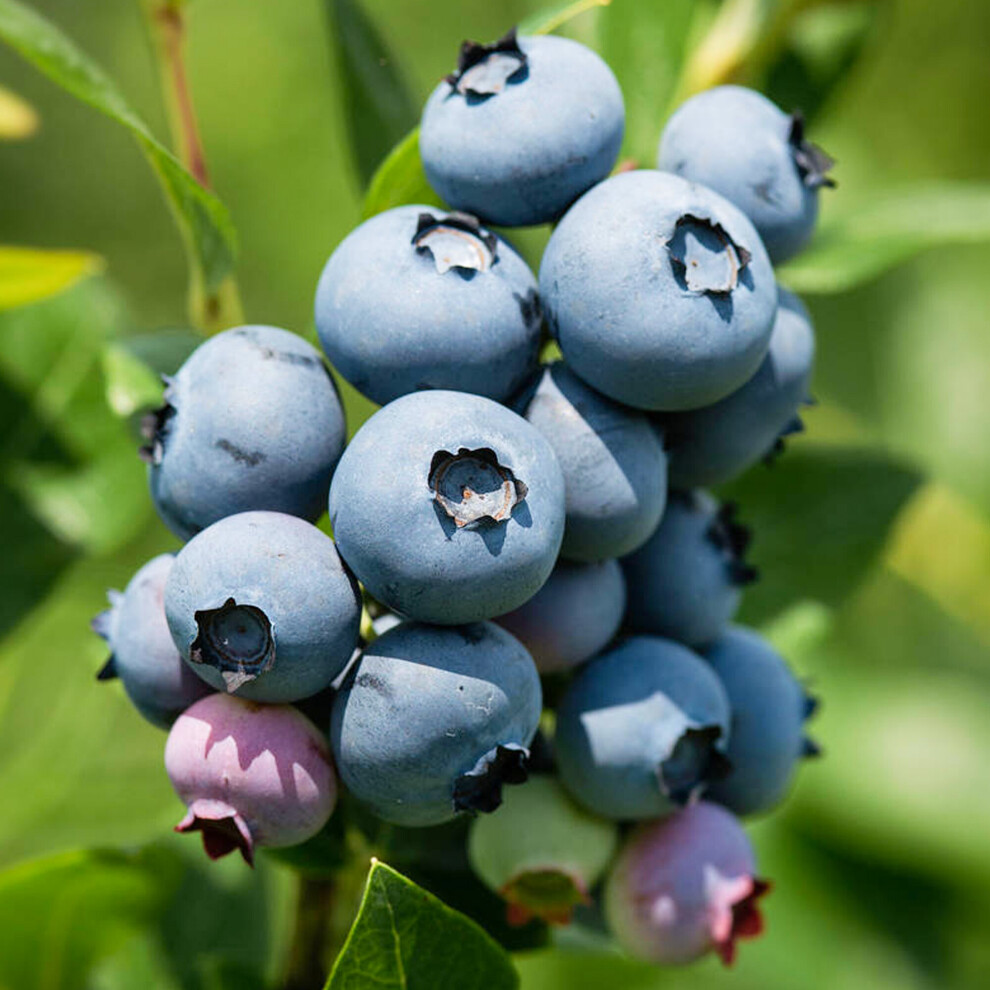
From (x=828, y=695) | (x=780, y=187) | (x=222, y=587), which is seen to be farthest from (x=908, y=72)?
(x=222, y=587)

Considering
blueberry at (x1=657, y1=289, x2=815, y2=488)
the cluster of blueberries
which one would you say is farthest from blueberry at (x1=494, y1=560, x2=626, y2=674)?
blueberry at (x1=657, y1=289, x2=815, y2=488)

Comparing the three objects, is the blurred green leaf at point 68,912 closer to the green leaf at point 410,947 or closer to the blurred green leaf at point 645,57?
the green leaf at point 410,947

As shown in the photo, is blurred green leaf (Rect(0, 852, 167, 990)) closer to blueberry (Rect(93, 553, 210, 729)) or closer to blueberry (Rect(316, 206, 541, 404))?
blueberry (Rect(93, 553, 210, 729))

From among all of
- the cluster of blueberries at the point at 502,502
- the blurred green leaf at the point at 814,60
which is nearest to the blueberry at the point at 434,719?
the cluster of blueberries at the point at 502,502

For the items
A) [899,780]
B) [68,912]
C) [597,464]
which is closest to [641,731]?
[597,464]

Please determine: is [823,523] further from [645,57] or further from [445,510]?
[445,510]

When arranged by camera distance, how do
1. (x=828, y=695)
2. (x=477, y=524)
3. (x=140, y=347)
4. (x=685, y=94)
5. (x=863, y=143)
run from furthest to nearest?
1. (x=863, y=143)
2. (x=828, y=695)
3. (x=685, y=94)
4. (x=140, y=347)
5. (x=477, y=524)

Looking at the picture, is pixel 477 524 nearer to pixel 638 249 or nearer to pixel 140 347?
pixel 638 249
